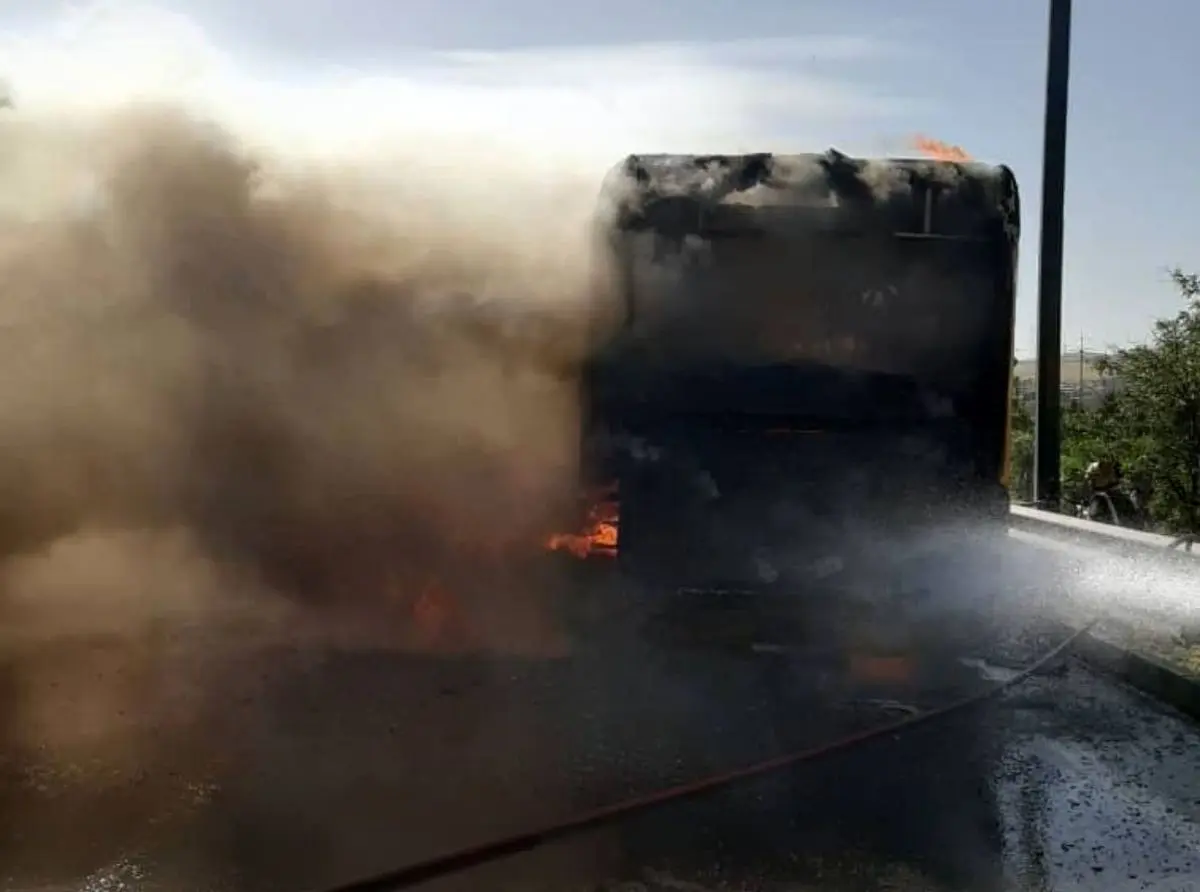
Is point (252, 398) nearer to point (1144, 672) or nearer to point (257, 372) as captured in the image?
point (257, 372)

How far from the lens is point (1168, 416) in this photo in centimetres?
1805

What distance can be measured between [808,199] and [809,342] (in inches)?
34.2

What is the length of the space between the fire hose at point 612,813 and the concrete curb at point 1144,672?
3.54 feet

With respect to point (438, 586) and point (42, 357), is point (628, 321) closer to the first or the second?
point (438, 586)

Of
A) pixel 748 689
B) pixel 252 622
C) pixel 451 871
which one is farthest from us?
pixel 252 622

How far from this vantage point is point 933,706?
691 cm

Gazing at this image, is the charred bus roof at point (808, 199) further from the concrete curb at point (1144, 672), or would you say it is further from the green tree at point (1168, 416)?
the green tree at point (1168, 416)

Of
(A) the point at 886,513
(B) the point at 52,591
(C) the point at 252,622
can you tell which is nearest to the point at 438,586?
(C) the point at 252,622

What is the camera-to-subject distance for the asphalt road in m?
4.46

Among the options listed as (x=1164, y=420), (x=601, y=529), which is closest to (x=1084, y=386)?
(x=1164, y=420)

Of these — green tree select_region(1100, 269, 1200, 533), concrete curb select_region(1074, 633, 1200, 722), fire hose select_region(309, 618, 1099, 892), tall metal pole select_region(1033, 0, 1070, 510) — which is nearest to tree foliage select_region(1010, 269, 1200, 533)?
green tree select_region(1100, 269, 1200, 533)

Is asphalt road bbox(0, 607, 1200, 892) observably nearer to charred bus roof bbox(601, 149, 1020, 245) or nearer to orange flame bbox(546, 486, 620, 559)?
orange flame bbox(546, 486, 620, 559)

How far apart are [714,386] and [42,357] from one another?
498 centimetres

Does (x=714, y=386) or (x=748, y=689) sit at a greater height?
(x=714, y=386)
